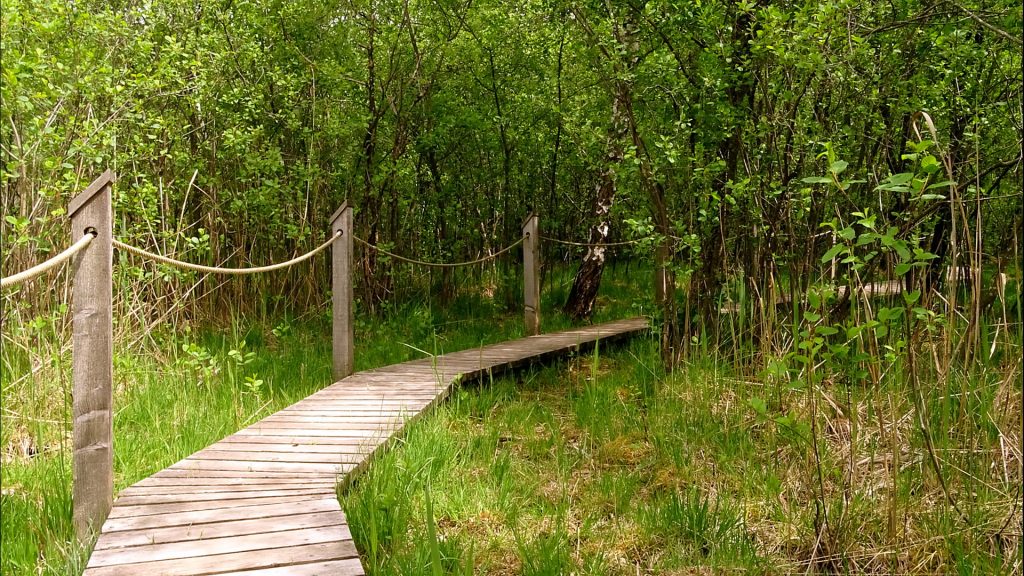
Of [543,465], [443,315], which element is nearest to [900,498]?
[543,465]

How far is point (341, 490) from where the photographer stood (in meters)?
2.88

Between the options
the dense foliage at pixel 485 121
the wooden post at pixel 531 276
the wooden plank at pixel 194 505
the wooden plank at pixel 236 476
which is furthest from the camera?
the wooden post at pixel 531 276

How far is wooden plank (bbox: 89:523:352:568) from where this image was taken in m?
2.14

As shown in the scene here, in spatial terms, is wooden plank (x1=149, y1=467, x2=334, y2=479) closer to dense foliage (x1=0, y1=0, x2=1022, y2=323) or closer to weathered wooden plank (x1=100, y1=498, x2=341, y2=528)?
weathered wooden plank (x1=100, y1=498, x2=341, y2=528)

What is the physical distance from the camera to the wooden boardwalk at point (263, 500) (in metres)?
2.14

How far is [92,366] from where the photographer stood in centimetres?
243

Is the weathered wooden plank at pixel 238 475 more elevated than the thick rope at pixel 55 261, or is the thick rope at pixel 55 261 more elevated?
the thick rope at pixel 55 261

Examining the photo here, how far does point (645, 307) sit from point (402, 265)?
11.2 ft

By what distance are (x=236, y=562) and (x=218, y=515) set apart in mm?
401

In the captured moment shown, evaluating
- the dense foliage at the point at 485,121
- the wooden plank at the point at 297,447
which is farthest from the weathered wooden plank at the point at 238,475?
the dense foliage at the point at 485,121

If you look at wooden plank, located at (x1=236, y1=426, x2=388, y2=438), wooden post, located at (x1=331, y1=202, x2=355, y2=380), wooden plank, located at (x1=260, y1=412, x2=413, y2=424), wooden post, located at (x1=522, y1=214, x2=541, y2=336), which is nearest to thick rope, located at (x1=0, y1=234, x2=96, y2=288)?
wooden plank, located at (x1=236, y1=426, x2=388, y2=438)

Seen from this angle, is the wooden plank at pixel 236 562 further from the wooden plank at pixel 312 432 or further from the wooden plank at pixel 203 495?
the wooden plank at pixel 312 432

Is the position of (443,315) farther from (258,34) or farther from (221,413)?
A: (221,413)

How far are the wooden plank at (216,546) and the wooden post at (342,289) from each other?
104 inches
